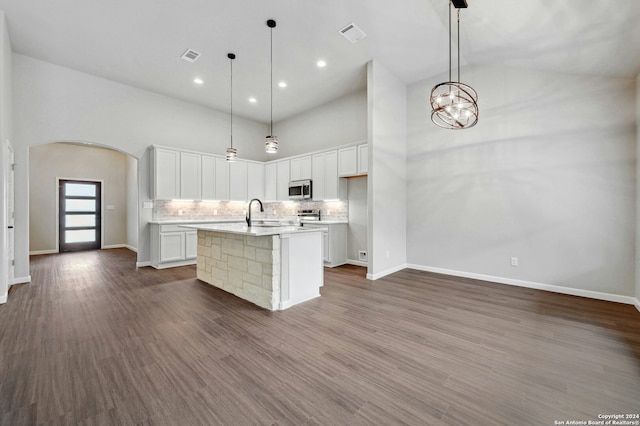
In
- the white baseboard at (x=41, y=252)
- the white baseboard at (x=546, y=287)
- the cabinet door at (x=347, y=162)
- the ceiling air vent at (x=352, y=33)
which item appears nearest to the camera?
the white baseboard at (x=546, y=287)

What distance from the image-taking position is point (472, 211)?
15.4ft

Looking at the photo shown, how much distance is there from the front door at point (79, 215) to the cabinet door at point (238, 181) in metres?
5.09

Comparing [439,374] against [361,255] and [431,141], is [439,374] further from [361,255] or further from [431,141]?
[431,141]

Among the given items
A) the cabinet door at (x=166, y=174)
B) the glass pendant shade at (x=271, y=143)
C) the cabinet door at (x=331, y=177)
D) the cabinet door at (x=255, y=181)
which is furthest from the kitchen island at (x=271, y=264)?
the cabinet door at (x=255, y=181)

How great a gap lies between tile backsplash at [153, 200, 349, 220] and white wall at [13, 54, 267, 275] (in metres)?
0.45

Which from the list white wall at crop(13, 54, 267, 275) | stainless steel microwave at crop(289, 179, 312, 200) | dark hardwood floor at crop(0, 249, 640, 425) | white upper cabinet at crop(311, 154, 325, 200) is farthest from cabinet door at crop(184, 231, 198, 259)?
white upper cabinet at crop(311, 154, 325, 200)

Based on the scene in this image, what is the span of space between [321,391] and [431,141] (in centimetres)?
466

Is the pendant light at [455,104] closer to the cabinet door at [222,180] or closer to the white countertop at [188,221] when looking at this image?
the cabinet door at [222,180]

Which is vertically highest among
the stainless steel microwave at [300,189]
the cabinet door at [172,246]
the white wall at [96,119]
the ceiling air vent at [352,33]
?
the ceiling air vent at [352,33]

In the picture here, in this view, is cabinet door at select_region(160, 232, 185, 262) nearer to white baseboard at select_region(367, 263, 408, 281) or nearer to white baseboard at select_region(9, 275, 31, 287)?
white baseboard at select_region(9, 275, 31, 287)

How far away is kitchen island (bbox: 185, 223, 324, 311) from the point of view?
3.25 metres

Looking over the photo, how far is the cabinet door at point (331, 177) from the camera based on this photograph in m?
5.83

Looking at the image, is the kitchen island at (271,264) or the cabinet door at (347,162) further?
the cabinet door at (347,162)

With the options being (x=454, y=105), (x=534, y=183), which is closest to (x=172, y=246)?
(x=454, y=105)
